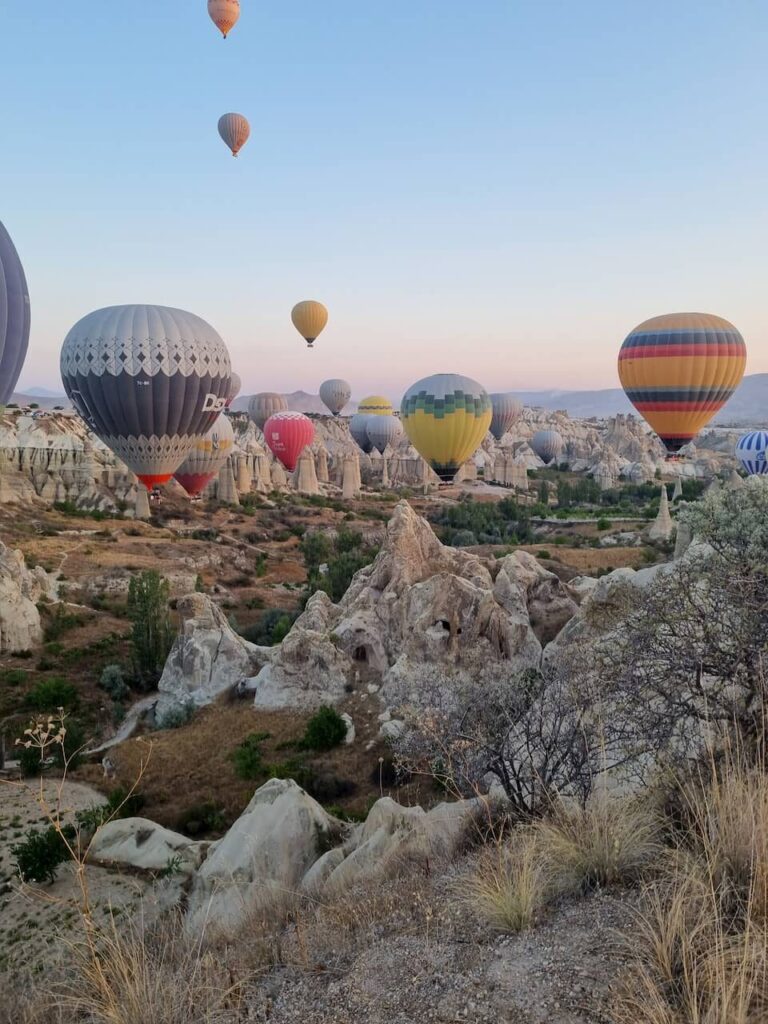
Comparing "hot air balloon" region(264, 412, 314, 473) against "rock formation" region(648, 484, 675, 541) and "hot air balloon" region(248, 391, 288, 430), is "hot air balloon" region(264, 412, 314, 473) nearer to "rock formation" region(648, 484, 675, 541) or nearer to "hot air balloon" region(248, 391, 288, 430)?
"hot air balloon" region(248, 391, 288, 430)

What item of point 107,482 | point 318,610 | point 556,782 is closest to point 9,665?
point 318,610

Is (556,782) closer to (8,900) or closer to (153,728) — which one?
(8,900)

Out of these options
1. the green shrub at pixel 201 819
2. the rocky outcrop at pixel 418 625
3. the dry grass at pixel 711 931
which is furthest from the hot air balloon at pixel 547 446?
the dry grass at pixel 711 931

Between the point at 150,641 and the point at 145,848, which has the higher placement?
the point at 150,641

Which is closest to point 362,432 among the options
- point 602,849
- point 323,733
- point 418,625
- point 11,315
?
point 11,315

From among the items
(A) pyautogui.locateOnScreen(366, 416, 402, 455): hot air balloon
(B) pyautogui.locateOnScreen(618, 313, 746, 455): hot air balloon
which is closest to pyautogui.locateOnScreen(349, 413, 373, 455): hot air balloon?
(A) pyautogui.locateOnScreen(366, 416, 402, 455): hot air balloon

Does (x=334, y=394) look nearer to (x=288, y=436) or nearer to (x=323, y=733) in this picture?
(x=288, y=436)
